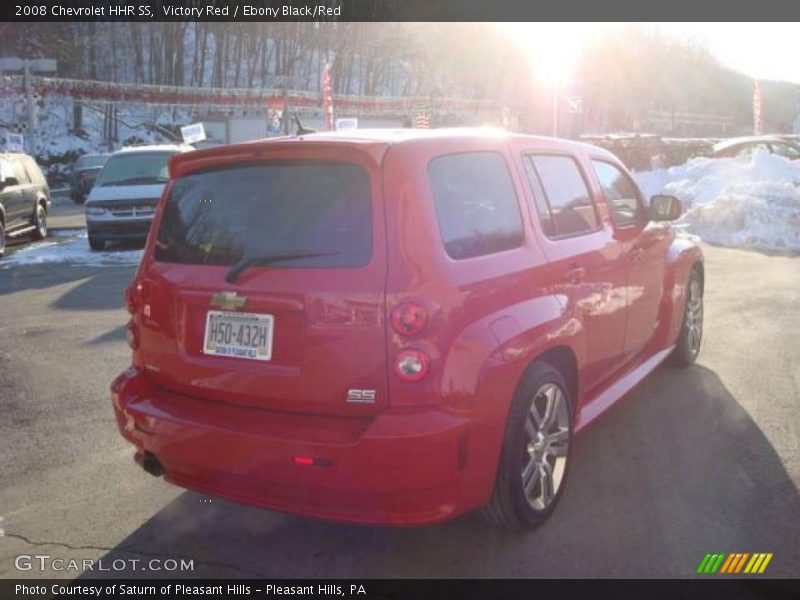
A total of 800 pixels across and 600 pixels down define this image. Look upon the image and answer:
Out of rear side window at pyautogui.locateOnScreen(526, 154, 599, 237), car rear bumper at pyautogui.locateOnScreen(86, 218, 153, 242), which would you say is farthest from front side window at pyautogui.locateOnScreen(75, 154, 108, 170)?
rear side window at pyautogui.locateOnScreen(526, 154, 599, 237)

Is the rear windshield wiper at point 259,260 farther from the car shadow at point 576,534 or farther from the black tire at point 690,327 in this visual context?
the black tire at point 690,327

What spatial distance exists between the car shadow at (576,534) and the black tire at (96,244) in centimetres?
1082

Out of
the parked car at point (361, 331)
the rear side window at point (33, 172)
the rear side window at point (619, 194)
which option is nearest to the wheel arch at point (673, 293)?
the rear side window at point (619, 194)

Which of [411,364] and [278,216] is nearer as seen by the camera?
[411,364]

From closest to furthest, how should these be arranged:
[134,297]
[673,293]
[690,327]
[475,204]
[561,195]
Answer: [475,204], [134,297], [561,195], [673,293], [690,327]

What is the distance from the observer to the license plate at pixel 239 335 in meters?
3.14

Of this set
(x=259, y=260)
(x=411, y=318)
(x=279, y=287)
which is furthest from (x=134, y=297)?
(x=411, y=318)

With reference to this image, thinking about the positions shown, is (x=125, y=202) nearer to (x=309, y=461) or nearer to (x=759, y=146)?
(x=309, y=461)

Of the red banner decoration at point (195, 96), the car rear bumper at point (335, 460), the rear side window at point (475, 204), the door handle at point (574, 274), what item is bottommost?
the car rear bumper at point (335, 460)

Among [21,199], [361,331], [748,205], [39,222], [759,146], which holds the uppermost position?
[759,146]

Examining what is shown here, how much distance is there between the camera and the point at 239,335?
3.21 m

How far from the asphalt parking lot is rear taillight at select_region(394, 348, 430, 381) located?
88cm

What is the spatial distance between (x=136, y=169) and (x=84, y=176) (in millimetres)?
12906

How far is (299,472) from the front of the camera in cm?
297
